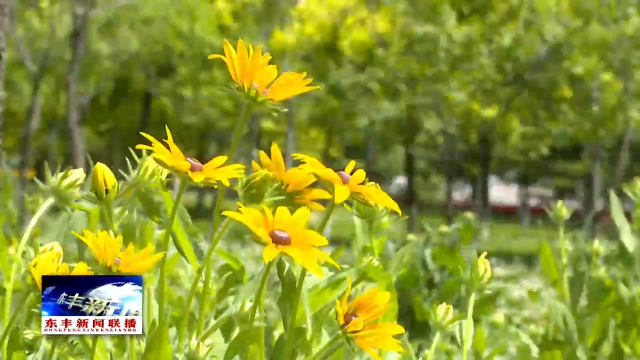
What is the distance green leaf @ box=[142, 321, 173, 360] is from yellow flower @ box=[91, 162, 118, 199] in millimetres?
71

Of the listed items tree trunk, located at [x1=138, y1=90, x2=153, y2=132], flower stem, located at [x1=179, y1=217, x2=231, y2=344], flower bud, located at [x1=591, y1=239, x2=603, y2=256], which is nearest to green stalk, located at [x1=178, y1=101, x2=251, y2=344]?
flower stem, located at [x1=179, y1=217, x2=231, y2=344]

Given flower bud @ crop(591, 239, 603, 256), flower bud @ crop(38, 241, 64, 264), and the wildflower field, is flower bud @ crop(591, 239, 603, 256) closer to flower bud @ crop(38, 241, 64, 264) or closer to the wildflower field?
the wildflower field

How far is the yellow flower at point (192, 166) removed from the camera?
26 centimetres

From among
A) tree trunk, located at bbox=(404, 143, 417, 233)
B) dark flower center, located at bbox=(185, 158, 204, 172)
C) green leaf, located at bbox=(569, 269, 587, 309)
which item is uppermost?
dark flower center, located at bbox=(185, 158, 204, 172)

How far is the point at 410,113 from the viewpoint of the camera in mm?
3459

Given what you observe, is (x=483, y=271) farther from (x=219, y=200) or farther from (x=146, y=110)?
(x=146, y=110)

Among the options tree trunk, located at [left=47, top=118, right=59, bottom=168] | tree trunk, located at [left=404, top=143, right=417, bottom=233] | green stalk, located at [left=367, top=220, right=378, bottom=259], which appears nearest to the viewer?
green stalk, located at [left=367, top=220, right=378, bottom=259]

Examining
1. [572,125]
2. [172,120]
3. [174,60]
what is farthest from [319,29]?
[172,120]

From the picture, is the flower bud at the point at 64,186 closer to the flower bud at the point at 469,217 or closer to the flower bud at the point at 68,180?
the flower bud at the point at 68,180

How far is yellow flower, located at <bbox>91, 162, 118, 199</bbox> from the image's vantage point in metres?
0.29

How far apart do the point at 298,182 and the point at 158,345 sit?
0.09 metres

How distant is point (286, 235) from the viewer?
10.2 inches

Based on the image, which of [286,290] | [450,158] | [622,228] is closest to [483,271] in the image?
[286,290]

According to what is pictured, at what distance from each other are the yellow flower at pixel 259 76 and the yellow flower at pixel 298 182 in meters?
0.02
